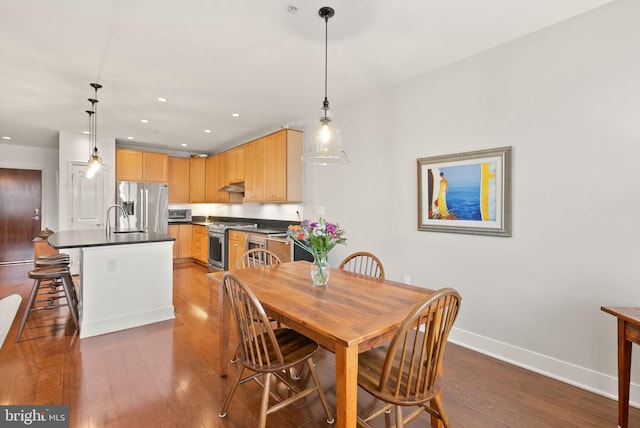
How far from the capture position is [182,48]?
249cm

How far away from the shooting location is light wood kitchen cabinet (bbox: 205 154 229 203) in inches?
243

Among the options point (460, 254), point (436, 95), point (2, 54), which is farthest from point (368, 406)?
point (2, 54)

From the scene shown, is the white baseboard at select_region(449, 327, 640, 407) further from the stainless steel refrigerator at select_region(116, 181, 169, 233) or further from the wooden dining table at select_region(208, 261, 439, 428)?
the stainless steel refrigerator at select_region(116, 181, 169, 233)

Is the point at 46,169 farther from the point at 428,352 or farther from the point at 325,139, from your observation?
the point at 428,352

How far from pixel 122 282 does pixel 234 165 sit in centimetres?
303

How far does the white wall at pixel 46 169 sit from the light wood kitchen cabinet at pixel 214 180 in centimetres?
326

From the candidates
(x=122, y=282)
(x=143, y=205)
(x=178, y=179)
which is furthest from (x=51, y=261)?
(x=178, y=179)

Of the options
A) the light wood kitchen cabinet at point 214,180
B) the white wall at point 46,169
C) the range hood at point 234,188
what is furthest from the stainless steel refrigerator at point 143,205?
the white wall at point 46,169

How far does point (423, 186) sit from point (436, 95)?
34.1 inches

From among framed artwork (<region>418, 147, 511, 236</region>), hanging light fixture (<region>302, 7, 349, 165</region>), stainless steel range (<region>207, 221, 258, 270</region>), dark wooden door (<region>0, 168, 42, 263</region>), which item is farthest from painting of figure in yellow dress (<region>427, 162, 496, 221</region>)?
dark wooden door (<region>0, 168, 42, 263</region>)

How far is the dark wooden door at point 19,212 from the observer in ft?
20.7

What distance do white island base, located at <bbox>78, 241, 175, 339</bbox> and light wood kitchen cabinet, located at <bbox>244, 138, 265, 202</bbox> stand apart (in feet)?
6.03

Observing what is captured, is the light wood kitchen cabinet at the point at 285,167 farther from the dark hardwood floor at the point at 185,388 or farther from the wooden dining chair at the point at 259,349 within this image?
the wooden dining chair at the point at 259,349

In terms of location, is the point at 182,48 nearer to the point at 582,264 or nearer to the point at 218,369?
the point at 218,369
